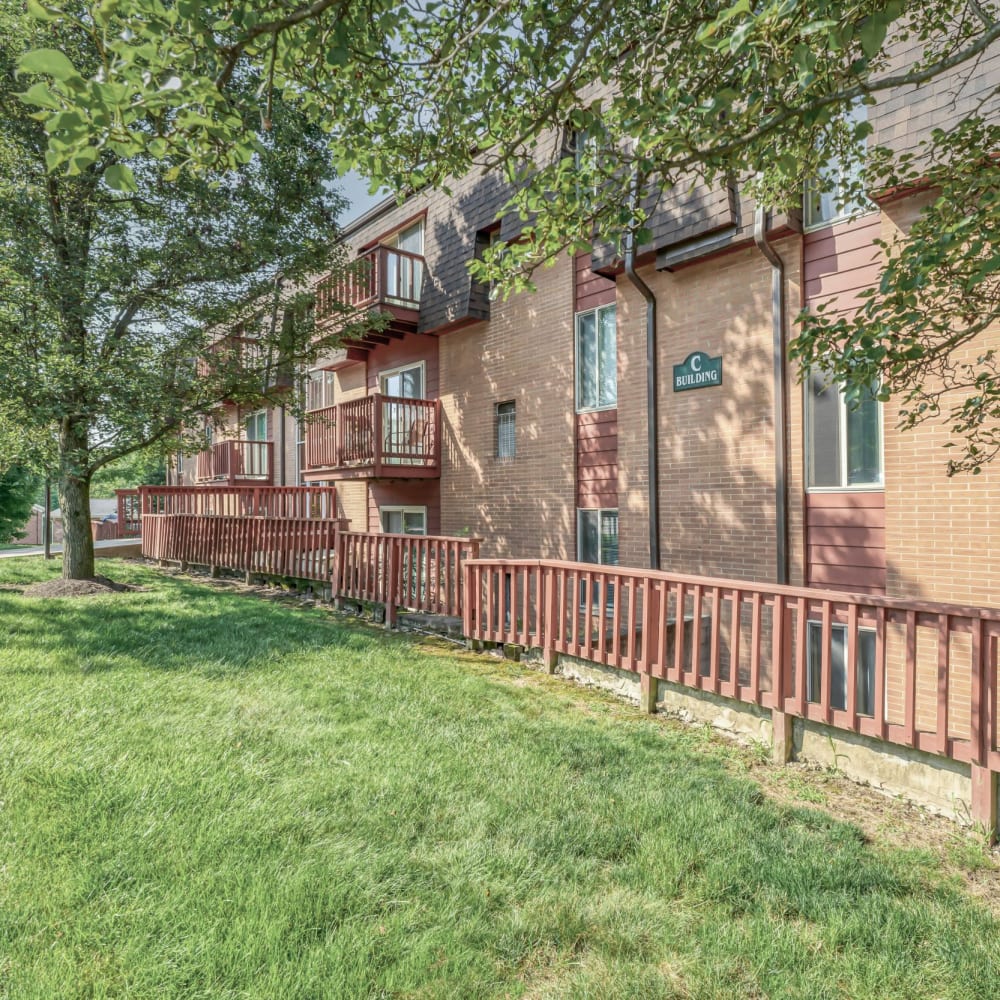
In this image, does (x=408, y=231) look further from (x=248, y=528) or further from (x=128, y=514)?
(x=128, y=514)

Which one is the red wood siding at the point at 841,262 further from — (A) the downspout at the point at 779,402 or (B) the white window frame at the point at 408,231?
(B) the white window frame at the point at 408,231

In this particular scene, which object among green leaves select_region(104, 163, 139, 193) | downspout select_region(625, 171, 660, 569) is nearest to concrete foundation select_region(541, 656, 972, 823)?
→ downspout select_region(625, 171, 660, 569)

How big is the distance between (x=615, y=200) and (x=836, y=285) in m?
3.85

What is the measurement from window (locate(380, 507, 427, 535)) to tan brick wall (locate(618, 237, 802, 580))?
16.1 ft

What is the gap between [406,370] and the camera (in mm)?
12609

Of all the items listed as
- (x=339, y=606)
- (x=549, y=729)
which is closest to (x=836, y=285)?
(x=549, y=729)

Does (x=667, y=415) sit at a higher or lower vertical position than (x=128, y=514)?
higher

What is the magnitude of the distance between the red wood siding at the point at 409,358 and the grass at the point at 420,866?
8158 millimetres

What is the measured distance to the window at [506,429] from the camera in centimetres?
1034

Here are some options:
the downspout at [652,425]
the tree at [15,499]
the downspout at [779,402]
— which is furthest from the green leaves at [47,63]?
the tree at [15,499]

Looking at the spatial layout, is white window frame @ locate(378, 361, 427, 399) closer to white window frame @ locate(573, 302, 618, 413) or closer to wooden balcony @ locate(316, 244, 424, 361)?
wooden balcony @ locate(316, 244, 424, 361)

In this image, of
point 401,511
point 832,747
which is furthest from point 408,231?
point 832,747

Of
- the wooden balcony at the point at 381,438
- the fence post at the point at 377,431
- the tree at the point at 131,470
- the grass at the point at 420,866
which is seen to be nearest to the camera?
the grass at the point at 420,866

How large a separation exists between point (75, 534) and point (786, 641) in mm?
11088
